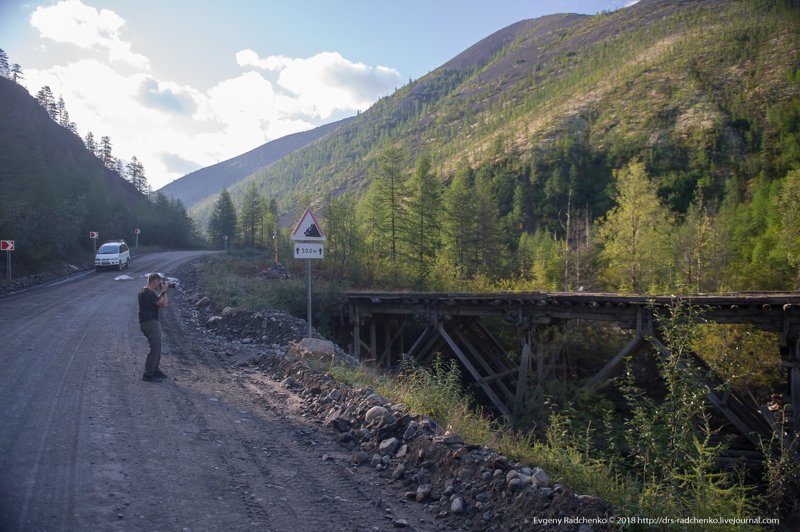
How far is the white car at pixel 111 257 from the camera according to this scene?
30.0 metres

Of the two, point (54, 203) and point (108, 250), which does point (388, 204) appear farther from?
point (54, 203)

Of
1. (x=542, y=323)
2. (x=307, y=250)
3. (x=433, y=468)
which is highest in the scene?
(x=307, y=250)

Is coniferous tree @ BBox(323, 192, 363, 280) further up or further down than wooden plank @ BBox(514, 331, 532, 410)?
further up

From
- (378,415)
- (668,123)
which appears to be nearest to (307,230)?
(378,415)

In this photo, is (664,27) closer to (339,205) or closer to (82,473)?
(339,205)

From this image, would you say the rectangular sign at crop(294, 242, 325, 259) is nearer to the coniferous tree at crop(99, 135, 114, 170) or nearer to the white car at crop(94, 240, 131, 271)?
the white car at crop(94, 240, 131, 271)

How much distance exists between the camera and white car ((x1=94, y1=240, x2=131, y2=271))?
29969 mm

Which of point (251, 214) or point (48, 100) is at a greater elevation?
point (48, 100)

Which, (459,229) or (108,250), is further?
(459,229)

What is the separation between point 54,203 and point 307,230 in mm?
32719

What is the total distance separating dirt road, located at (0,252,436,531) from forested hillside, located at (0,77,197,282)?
20.6 m

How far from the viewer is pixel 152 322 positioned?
27.4 ft

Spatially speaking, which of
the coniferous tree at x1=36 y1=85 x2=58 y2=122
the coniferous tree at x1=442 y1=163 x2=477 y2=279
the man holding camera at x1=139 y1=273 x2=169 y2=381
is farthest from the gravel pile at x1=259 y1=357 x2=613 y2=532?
the coniferous tree at x1=36 y1=85 x2=58 y2=122

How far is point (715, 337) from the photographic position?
18578mm
